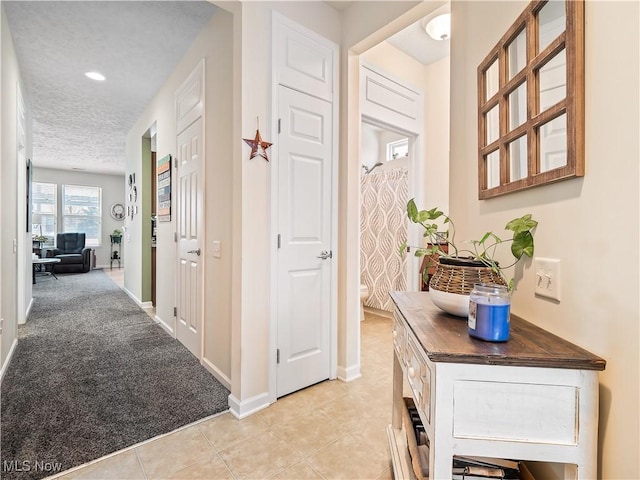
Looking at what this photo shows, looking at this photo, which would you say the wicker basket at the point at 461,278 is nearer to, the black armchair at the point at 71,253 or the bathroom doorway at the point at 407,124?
the bathroom doorway at the point at 407,124

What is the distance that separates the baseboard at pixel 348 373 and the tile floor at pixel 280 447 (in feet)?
0.63

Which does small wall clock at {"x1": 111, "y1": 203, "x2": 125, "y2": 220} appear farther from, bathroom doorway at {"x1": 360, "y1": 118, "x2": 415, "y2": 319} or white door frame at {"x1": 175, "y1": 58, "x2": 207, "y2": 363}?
bathroom doorway at {"x1": 360, "y1": 118, "x2": 415, "y2": 319}

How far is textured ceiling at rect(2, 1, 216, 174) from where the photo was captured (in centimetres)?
241

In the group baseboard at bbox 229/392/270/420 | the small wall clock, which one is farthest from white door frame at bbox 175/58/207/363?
the small wall clock

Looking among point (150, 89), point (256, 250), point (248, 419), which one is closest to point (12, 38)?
point (150, 89)

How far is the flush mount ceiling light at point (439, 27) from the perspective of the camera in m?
2.63

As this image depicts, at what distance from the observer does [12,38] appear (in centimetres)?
271

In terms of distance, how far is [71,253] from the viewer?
7961 mm

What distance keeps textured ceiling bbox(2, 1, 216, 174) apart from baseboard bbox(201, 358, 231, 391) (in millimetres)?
2667

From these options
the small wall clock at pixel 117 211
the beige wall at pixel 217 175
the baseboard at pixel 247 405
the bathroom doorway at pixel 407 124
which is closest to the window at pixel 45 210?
the small wall clock at pixel 117 211

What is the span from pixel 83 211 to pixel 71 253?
1.39m

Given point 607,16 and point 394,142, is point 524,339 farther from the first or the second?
point 394,142

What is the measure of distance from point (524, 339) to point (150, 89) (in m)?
4.27

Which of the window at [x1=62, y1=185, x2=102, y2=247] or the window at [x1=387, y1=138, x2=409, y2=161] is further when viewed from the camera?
the window at [x1=62, y1=185, x2=102, y2=247]
